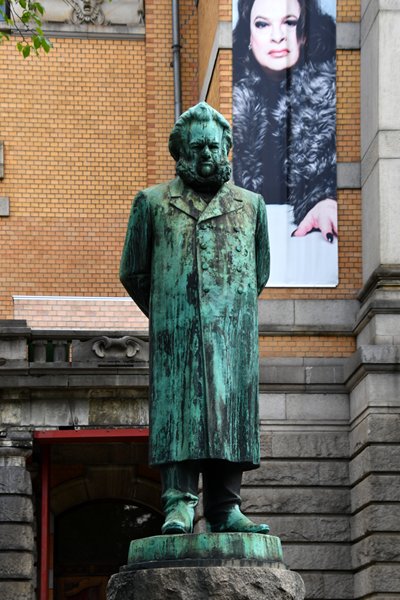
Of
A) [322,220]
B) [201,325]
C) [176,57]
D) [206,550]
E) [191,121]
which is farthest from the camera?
[176,57]

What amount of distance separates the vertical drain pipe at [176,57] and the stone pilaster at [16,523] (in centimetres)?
650

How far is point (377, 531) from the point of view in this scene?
19.8 metres

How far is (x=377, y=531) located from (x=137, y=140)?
8.46 meters

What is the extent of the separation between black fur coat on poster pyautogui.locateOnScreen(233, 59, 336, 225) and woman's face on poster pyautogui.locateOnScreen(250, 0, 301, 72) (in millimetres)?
175

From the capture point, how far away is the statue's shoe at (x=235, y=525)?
898 cm

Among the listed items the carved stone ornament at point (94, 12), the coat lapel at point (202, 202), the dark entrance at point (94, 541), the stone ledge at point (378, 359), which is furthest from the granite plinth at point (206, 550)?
the carved stone ornament at point (94, 12)

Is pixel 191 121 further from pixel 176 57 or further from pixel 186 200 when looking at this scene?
pixel 176 57

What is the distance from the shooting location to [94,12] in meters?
26.3

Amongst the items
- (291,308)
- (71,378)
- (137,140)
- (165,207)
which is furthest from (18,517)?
(165,207)

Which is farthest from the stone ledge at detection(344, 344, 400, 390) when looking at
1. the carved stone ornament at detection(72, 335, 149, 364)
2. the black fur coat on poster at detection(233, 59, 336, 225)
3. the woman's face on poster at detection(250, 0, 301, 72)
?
the woman's face on poster at detection(250, 0, 301, 72)

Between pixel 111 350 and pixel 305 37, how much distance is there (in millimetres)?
4768

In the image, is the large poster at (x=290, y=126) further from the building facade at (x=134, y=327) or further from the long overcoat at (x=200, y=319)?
the long overcoat at (x=200, y=319)

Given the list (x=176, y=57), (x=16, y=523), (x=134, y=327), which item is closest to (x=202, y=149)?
(x=16, y=523)

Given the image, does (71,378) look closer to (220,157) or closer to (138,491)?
(138,491)
